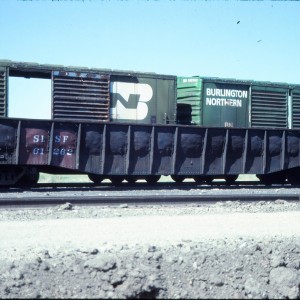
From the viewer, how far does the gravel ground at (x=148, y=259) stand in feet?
18.2

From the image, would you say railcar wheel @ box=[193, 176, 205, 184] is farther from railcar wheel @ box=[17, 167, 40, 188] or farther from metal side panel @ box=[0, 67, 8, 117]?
metal side panel @ box=[0, 67, 8, 117]

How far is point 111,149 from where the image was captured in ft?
47.5

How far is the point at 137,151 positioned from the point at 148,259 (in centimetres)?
873

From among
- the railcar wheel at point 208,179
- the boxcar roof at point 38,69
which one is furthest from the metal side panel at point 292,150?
the boxcar roof at point 38,69

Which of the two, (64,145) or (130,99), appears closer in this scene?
(64,145)

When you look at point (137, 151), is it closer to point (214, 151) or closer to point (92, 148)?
point (92, 148)

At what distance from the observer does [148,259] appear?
6113 mm

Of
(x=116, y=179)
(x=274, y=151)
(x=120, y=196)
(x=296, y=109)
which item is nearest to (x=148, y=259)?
(x=120, y=196)

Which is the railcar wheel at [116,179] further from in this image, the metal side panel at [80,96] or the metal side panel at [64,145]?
the metal side panel at [80,96]

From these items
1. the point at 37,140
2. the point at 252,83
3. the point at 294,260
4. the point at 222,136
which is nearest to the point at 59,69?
the point at 37,140

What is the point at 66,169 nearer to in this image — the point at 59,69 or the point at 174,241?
the point at 59,69

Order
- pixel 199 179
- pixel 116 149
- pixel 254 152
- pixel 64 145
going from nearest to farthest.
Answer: pixel 64 145
pixel 116 149
pixel 254 152
pixel 199 179

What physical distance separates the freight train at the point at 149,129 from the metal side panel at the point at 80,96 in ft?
0.10

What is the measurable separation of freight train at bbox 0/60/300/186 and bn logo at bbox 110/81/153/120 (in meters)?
0.03
